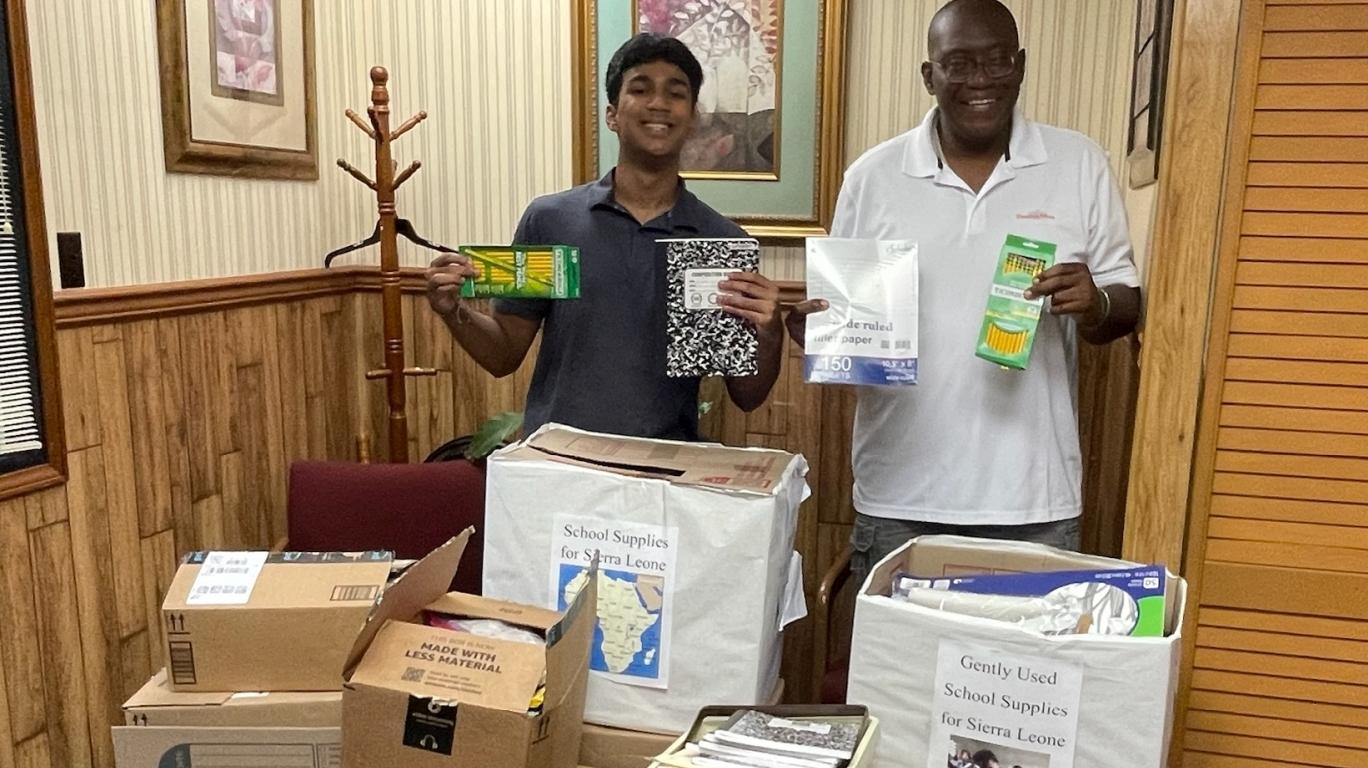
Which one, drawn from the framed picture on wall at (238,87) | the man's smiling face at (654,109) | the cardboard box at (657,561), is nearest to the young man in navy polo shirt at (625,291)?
the man's smiling face at (654,109)

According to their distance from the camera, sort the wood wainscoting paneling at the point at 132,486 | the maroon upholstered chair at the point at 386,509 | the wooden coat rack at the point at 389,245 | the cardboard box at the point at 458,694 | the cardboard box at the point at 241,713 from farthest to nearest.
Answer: the wooden coat rack at the point at 389,245
the maroon upholstered chair at the point at 386,509
the wood wainscoting paneling at the point at 132,486
the cardboard box at the point at 241,713
the cardboard box at the point at 458,694

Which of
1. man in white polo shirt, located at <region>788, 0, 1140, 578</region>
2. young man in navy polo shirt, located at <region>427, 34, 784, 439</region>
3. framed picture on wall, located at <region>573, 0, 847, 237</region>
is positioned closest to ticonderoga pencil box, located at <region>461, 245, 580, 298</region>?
young man in navy polo shirt, located at <region>427, 34, 784, 439</region>

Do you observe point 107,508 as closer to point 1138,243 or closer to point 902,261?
point 902,261

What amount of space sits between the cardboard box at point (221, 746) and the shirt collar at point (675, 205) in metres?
0.92

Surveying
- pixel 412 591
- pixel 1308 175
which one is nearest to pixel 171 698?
pixel 412 591

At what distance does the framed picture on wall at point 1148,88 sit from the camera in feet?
5.15

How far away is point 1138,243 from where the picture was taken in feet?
5.82

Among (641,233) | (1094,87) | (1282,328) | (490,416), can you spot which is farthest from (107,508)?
(1094,87)

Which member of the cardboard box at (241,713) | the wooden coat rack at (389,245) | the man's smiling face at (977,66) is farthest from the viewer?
the wooden coat rack at (389,245)

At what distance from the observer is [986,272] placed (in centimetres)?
148

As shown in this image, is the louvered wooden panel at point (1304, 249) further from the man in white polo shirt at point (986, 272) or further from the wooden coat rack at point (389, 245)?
the wooden coat rack at point (389, 245)

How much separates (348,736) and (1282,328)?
1270mm

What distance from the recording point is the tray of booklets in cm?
104

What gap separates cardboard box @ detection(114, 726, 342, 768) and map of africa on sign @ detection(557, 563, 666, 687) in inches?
15.5
